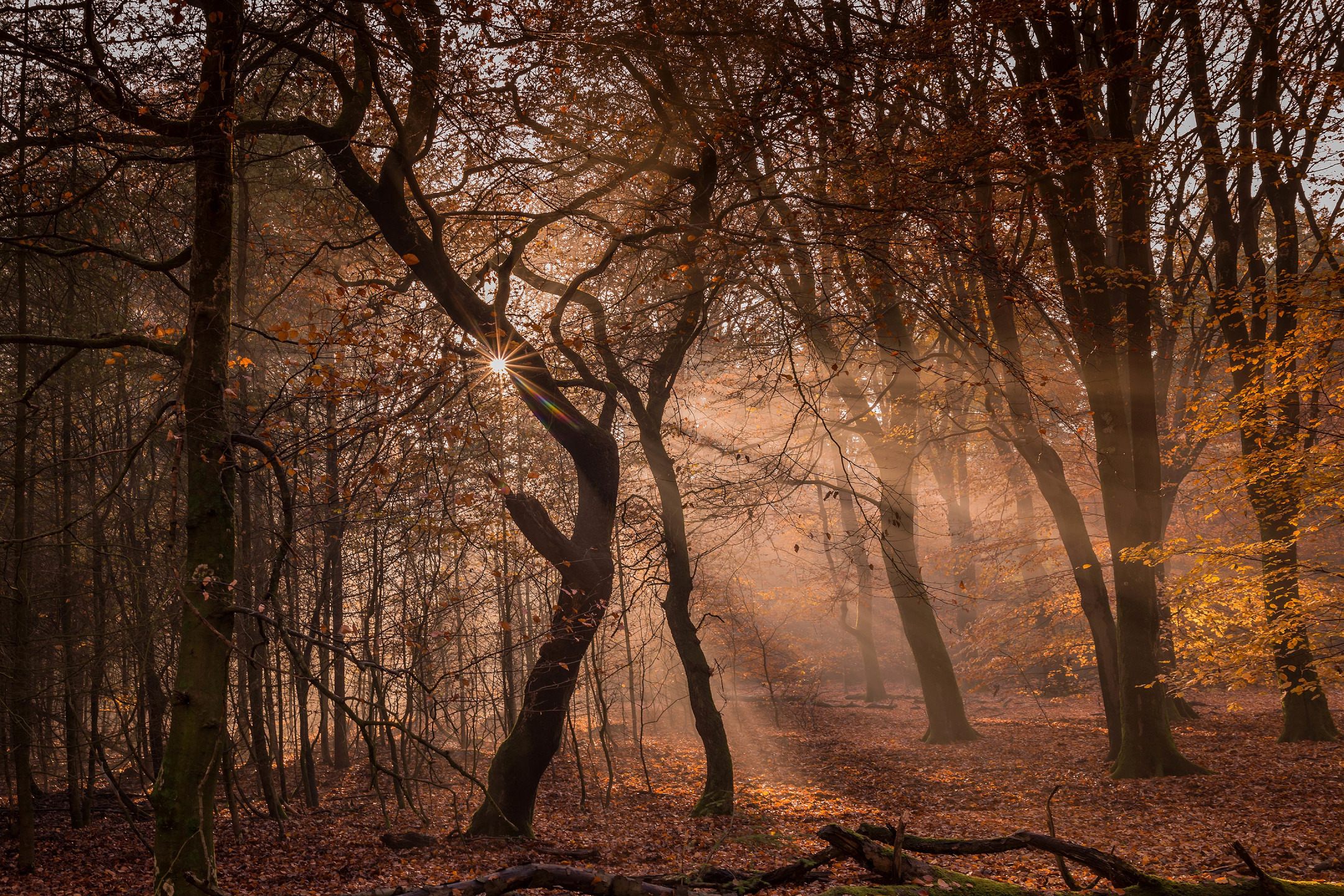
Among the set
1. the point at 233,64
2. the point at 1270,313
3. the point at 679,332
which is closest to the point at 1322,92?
the point at 1270,313

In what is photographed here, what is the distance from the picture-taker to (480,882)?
3.33 metres

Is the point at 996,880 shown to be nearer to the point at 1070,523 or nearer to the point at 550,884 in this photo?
the point at 550,884

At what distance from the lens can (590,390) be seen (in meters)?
8.59

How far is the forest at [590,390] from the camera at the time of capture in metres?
3.68

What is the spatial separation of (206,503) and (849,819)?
7490 mm

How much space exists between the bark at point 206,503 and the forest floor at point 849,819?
2925 millimetres

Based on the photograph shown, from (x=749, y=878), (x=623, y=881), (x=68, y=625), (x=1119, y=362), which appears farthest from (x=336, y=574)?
(x=1119, y=362)

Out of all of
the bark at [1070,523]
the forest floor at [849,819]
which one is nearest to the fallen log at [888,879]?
the forest floor at [849,819]

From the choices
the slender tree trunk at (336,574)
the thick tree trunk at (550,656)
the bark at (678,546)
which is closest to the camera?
the slender tree trunk at (336,574)

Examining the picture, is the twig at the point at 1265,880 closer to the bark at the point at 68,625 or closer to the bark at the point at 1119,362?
the bark at the point at 1119,362

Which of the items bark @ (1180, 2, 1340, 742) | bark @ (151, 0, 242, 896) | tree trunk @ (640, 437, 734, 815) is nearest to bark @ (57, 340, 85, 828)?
bark @ (151, 0, 242, 896)

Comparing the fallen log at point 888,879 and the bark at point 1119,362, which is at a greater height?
the bark at point 1119,362

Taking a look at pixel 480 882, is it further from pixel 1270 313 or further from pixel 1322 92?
pixel 1270 313

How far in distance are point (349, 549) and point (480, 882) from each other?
880cm
